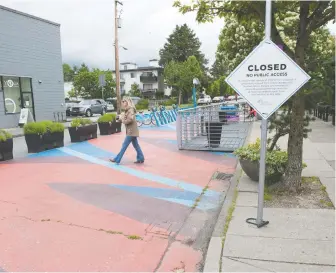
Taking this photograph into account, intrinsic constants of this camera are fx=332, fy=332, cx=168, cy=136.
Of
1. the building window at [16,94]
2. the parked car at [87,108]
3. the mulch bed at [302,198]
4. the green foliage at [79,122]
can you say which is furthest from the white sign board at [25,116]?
the mulch bed at [302,198]

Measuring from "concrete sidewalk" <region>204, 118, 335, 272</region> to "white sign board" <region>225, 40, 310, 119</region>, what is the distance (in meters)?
1.38

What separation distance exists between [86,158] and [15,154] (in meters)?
2.63

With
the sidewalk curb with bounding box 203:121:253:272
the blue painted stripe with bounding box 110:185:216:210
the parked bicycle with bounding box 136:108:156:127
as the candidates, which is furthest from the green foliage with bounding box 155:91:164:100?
the sidewalk curb with bounding box 203:121:253:272

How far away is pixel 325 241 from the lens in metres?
3.59

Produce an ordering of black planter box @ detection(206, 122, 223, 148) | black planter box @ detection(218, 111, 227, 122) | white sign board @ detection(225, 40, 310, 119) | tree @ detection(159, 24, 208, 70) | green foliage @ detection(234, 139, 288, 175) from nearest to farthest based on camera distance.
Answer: white sign board @ detection(225, 40, 310, 119)
green foliage @ detection(234, 139, 288, 175)
black planter box @ detection(206, 122, 223, 148)
black planter box @ detection(218, 111, 227, 122)
tree @ detection(159, 24, 208, 70)

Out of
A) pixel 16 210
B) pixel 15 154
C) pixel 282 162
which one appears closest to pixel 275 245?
pixel 282 162

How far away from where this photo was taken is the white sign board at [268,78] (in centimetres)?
380

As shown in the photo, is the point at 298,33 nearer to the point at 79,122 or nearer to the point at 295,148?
the point at 295,148

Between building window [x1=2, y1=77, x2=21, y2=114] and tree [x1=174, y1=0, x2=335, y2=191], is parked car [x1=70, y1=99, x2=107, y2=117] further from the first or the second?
tree [x1=174, y1=0, x2=335, y2=191]

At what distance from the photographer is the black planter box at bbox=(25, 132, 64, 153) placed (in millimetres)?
10148

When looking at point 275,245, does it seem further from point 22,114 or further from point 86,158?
point 22,114

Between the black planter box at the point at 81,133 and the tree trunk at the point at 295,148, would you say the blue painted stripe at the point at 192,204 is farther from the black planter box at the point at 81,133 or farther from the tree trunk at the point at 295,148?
the black planter box at the point at 81,133

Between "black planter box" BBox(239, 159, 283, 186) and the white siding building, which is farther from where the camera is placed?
the white siding building

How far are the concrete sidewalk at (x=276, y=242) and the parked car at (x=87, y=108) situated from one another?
25.4 m
